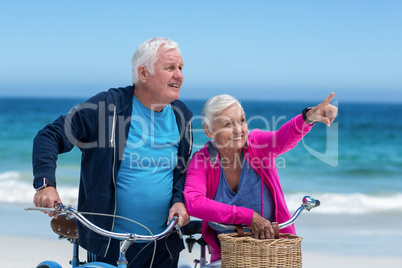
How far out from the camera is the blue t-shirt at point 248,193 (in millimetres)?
3008

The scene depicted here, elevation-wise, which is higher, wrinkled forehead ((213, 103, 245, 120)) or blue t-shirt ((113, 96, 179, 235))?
wrinkled forehead ((213, 103, 245, 120))

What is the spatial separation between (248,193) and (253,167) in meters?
0.13

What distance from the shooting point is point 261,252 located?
8.62 feet

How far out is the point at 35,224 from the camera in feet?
24.1

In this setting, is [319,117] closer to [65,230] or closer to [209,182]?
[209,182]

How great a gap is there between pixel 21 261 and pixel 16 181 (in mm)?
5488

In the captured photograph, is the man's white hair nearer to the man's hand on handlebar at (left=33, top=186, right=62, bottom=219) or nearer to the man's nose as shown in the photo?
the man's nose

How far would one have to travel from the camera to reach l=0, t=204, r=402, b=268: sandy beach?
236 inches

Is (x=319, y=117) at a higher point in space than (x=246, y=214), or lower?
higher

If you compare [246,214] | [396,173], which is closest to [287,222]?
[246,214]

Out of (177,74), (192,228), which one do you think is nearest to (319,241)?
(192,228)

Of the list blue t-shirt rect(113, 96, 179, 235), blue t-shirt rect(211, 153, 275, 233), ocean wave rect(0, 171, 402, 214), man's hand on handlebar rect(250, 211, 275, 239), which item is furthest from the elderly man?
ocean wave rect(0, 171, 402, 214)

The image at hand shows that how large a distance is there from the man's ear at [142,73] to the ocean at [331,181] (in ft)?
3.18

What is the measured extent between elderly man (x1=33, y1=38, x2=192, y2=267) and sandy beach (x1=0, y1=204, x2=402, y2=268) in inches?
113
